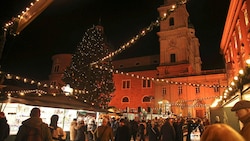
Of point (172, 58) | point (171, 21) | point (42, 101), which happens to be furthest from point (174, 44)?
point (42, 101)

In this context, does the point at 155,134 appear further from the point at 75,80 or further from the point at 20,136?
the point at 75,80

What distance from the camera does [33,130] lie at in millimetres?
3895

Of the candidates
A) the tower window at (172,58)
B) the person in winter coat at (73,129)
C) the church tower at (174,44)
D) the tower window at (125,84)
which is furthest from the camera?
the tower window at (125,84)

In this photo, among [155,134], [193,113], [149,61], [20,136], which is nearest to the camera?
[20,136]

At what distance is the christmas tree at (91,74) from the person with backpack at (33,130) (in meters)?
19.9

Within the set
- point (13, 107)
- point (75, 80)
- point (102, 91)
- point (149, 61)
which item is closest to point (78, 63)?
A: point (75, 80)

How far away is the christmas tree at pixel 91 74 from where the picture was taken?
24.3 meters

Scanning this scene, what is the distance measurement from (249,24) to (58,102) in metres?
13.4

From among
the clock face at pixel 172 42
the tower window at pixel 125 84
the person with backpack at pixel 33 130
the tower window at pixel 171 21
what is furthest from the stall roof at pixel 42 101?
the tower window at pixel 171 21

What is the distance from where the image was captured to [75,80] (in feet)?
81.6

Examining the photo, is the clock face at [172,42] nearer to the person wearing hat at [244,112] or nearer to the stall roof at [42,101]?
the stall roof at [42,101]

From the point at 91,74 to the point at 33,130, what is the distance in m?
20.9

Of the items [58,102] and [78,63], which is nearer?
[58,102]

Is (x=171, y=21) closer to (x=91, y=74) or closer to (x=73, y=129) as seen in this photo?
(x=91, y=74)
